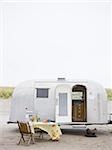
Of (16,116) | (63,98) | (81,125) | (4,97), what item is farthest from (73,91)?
(4,97)

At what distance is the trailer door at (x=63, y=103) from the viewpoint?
1515 centimetres

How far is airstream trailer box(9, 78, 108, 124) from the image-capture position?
1504 centimetres

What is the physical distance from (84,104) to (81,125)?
3.01ft

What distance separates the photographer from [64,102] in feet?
50.0

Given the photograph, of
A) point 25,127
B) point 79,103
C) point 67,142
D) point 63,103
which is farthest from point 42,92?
point 25,127

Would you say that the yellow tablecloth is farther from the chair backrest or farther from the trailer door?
the trailer door

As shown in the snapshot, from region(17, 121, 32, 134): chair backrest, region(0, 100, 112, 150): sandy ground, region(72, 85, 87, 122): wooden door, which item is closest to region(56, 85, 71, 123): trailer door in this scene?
region(72, 85, 87, 122): wooden door

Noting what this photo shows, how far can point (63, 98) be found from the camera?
15.2 meters

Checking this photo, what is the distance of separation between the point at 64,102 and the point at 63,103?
60mm

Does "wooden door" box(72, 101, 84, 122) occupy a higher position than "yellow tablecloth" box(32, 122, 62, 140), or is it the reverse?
"wooden door" box(72, 101, 84, 122)

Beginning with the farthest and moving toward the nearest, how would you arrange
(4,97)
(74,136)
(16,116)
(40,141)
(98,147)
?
1. (4,97)
2. (16,116)
3. (74,136)
4. (40,141)
5. (98,147)

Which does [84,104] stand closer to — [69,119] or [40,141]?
[69,119]

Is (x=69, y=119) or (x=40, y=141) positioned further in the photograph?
(x=69, y=119)

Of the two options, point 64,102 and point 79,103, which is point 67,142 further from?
point 79,103
